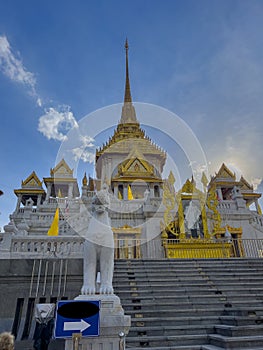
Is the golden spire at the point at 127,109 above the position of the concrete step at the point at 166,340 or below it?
above

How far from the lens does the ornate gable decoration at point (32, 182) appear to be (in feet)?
95.6

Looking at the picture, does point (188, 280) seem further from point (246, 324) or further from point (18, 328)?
point (18, 328)

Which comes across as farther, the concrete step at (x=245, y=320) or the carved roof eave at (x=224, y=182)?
the carved roof eave at (x=224, y=182)

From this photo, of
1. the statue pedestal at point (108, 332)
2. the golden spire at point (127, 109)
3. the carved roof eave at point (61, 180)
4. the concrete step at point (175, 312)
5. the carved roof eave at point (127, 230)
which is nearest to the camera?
the statue pedestal at point (108, 332)

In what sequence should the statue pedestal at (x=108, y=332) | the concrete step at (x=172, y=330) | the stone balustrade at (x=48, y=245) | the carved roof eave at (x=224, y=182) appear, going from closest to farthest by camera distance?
the statue pedestal at (x=108, y=332) → the concrete step at (x=172, y=330) → the stone balustrade at (x=48, y=245) → the carved roof eave at (x=224, y=182)

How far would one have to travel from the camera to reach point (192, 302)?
6148 mm

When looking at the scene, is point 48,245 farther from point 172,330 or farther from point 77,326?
point 77,326

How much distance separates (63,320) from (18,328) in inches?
143

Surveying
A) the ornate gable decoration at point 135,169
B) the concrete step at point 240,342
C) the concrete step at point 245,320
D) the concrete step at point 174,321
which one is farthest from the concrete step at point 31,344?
the ornate gable decoration at point 135,169

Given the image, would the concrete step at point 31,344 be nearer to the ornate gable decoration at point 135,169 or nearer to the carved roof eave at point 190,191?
the carved roof eave at point 190,191

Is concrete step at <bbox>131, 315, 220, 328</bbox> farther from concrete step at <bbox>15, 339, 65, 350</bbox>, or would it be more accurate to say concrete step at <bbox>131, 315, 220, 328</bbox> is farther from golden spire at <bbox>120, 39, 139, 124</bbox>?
golden spire at <bbox>120, 39, 139, 124</bbox>

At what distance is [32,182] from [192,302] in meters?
27.2

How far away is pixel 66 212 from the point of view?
56.4 feet

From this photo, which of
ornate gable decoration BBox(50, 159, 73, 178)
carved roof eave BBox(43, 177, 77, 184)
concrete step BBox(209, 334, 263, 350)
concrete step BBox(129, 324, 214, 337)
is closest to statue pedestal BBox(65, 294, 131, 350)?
concrete step BBox(129, 324, 214, 337)
